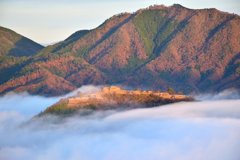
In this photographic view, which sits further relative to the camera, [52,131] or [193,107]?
[52,131]

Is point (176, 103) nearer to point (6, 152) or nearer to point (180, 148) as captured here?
point (180, 148)

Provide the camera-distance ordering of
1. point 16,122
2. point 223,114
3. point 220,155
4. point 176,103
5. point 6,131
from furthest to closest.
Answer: point 16,122 < point 6,131 < point 176,103 < point 223,114 < point 220,155

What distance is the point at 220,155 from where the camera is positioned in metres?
123

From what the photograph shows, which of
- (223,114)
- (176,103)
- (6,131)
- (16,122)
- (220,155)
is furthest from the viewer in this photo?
(16,122)

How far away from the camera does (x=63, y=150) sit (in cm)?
14450

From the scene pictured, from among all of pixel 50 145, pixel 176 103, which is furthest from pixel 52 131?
pixel 176 103

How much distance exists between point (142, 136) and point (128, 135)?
151 inches

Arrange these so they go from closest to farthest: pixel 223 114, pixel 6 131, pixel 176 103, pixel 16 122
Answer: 1. pixel 223 114
2. pixel 176 103
3. pixel 6 131
4. pixel 16 122

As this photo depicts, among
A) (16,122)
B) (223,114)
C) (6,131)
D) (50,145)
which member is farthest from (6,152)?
(223,114)

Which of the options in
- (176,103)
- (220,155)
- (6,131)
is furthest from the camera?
(6,131)

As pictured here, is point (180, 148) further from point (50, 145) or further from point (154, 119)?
point (50, 145)

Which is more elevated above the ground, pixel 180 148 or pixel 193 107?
pixel 193 107

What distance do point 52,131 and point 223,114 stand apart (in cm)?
4961

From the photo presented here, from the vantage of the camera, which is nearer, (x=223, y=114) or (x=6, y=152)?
(x=223, y=114)
